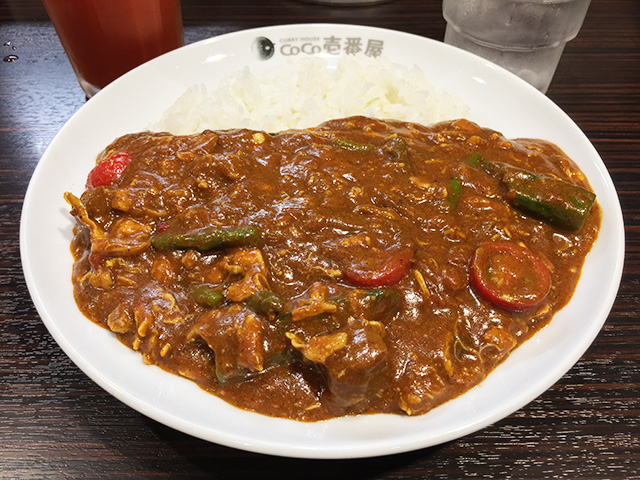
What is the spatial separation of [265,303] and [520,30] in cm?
296

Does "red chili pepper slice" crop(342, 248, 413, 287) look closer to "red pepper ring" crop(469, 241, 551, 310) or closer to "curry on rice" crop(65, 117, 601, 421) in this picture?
"curry on rice" crop(65, 117, 601, 421)

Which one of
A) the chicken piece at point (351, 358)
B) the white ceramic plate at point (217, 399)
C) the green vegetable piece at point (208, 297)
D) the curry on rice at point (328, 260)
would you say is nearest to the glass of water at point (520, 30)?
the white ceramic plate at point (217, 399)

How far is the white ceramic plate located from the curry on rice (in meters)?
0.06

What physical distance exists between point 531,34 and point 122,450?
366 centimetres

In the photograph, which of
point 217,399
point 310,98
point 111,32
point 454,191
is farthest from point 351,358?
point 111,32

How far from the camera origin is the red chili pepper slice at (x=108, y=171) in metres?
2.41

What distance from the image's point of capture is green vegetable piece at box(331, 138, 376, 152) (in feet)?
8.14

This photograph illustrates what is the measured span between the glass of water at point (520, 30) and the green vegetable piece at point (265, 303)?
9.42ft

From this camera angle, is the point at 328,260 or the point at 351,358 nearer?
the point at 351,358

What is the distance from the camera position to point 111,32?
129 inches

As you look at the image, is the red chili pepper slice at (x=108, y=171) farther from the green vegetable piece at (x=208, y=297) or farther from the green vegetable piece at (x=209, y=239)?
the green vegetable piece at (x=208, y=297)

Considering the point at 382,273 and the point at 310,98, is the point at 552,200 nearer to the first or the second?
the point at 382,273

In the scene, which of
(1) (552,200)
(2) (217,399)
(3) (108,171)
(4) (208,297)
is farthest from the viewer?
(3) (108,171)

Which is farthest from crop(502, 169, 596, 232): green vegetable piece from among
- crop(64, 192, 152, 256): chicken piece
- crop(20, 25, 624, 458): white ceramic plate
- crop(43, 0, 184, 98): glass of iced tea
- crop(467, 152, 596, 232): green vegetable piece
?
crop(43, 0, 184, 98): glass of iced tea
